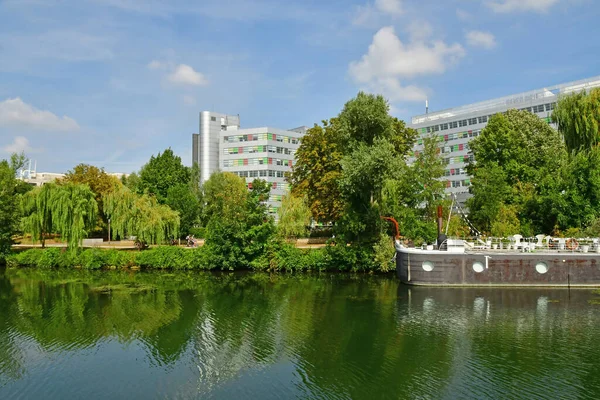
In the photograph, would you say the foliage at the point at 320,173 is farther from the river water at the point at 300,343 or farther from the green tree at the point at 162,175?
the green tree at the point at 162,175

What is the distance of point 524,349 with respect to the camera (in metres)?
26.0

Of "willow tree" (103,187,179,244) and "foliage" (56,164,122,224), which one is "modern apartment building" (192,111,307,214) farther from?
"willow tree" (103,187,179,244)

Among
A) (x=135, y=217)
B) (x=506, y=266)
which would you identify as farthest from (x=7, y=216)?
(x=506, y=266)

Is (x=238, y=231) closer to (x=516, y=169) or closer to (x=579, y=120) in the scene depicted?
(x=516, y=169)

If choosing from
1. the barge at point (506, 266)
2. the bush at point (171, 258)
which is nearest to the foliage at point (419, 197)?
the barge at point (506, 266)

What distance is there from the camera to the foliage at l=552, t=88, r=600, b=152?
187ft

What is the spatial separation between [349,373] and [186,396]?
7407 millimetres

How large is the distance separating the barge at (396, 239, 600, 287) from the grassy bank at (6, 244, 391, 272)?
381 inches

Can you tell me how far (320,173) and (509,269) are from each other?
29.2 meters

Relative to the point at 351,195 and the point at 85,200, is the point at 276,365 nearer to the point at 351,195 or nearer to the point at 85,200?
the point at 351,195

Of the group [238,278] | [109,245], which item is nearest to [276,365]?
[238,278]

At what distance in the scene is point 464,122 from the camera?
10612cm

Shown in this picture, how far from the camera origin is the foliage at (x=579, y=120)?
57.1 m

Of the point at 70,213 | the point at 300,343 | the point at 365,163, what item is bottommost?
the point at 300,343
